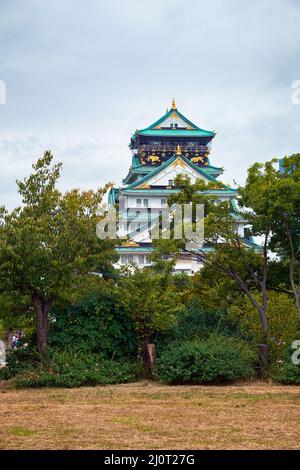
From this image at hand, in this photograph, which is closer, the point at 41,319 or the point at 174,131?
the point at 41,319

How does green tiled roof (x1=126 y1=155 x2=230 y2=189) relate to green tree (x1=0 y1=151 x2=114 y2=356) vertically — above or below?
above

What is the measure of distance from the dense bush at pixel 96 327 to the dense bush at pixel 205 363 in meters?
1.41

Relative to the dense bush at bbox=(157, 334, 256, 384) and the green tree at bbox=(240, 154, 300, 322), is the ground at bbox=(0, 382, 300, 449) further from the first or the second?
the green tree at bbox=(240, 154, 300, 322)

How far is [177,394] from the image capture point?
44.9 ft

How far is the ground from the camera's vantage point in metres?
8.64

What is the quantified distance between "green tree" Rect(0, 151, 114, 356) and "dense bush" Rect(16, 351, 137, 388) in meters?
0.57

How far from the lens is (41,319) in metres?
16.7

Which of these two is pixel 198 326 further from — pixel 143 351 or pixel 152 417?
pixel 152 417

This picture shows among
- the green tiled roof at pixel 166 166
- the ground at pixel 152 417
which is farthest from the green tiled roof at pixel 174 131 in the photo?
the ground at pixel 152 417

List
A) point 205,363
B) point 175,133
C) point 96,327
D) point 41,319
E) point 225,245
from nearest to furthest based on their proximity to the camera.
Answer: point 205,363
point 41,319
point 96,327
point 225,245
point 175,133

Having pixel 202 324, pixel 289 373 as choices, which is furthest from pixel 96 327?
pixel 289 373

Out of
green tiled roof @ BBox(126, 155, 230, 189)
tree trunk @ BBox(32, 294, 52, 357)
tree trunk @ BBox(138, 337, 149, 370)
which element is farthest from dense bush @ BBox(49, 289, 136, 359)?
green tiled roof @ BBox(126, 155, 230, 189)

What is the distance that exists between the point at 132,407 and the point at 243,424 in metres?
2.48

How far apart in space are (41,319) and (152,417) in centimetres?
656
